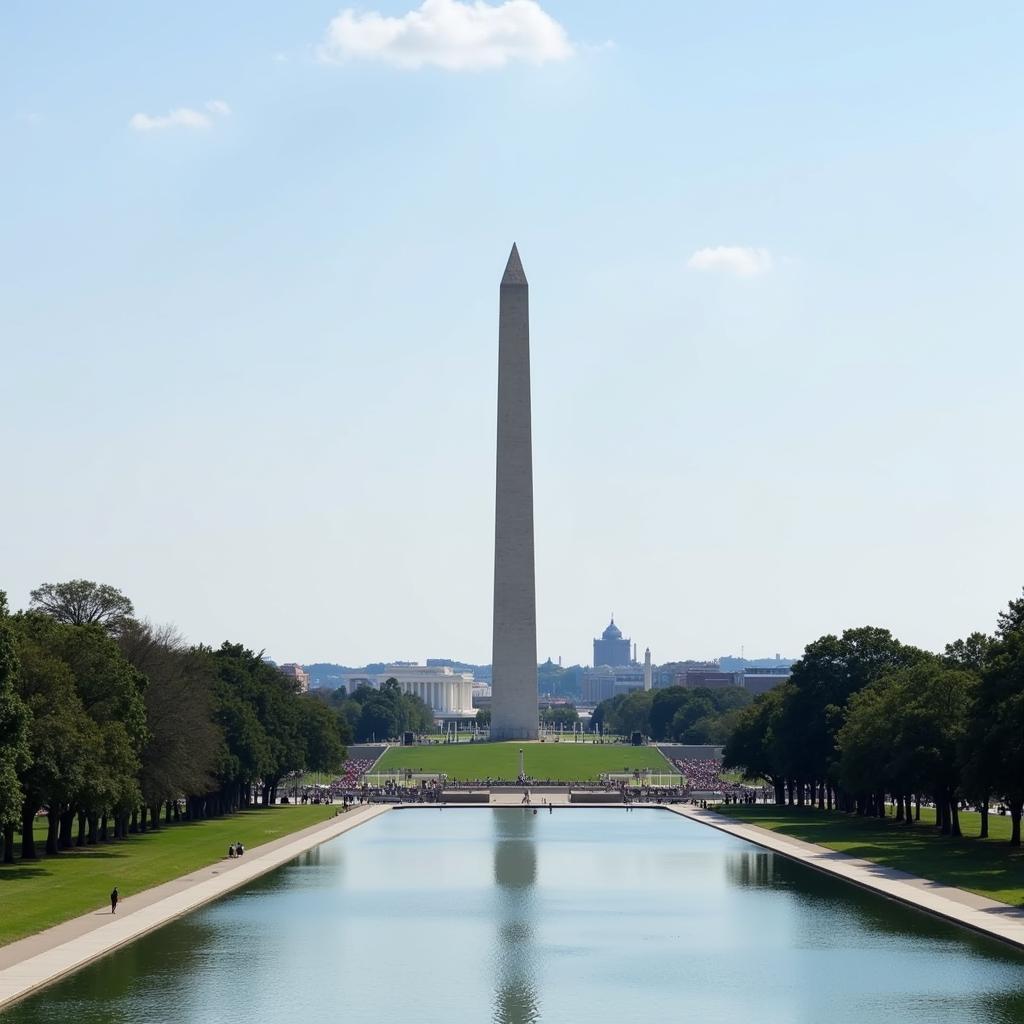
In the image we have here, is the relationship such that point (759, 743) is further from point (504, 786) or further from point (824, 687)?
point (504, 786)

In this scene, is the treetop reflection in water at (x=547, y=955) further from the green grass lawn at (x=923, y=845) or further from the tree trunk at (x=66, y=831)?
the tree trunk at (x=66, y=831)

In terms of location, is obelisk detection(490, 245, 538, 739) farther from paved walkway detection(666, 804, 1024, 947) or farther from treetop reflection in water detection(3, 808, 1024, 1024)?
treetop reflection in water detection(3, 808, 1024, 1024)

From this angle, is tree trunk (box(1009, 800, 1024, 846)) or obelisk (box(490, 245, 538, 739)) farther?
obelisk (box(490, 245, 538, 739))

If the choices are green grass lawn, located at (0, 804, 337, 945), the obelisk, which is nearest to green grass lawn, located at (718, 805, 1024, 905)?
green grass lawn, located at (0, 804, 337, 945)

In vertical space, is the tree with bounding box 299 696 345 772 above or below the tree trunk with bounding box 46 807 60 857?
above

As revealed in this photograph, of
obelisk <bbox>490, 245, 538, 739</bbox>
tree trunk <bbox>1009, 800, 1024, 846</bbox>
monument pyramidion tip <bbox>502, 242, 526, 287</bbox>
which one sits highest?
monument pyramidion tip <bbox>502, 242, 526, 287</bbox>

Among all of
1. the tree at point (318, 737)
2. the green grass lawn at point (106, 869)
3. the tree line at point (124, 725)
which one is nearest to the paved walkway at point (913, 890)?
the green grass lawn at point (106, 869)

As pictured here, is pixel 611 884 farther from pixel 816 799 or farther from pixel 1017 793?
pixel 816 799
